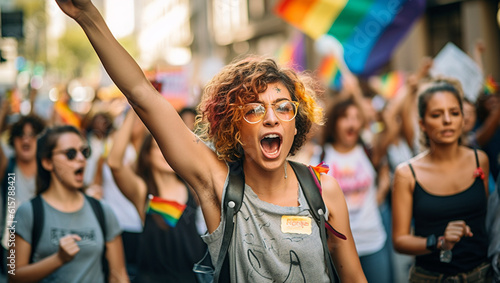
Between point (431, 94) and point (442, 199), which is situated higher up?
point (431, 94)

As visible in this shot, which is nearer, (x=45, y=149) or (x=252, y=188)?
(x=252, y=188)

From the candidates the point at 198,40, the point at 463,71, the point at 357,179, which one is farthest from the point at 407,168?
the point at 198,40

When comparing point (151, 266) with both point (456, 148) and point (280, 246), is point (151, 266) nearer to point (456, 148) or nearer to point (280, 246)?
point (280, 246)

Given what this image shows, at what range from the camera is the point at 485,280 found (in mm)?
3469

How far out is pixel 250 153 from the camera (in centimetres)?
255

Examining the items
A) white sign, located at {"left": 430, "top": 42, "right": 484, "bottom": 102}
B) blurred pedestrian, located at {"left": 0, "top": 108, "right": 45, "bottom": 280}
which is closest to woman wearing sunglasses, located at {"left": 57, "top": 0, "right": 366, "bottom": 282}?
blurred pedestrian, located at {"left": 0, "top": 108, "right": 45, "bottom": 280}

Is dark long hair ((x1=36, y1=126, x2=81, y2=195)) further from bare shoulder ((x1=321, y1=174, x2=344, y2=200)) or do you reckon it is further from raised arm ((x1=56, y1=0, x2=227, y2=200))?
bare shoulder ((x1=321, y1=174, x2=344, y2=200))

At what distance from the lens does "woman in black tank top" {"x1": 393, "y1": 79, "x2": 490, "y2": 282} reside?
3.47 m

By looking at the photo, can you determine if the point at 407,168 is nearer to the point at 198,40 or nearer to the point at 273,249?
the point at 273,249

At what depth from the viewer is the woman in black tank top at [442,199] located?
347cm

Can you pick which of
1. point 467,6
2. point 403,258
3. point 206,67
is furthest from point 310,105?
point 467,6

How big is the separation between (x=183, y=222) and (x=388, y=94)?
8.01 metres

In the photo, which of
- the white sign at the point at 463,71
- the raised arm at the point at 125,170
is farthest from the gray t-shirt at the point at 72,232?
the white sign at the point at 463,71

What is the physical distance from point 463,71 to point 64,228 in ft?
14.5
